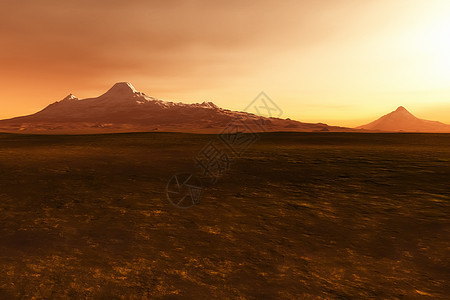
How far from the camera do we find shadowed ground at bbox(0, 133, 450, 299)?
14.4ft

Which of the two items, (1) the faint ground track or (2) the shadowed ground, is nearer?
(2) the shadowed ground

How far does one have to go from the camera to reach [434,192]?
10.7 meters

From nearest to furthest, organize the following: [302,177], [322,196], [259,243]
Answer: [259,243] < [322,196] < [302,177]

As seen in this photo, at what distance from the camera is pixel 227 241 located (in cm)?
615

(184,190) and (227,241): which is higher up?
(184,190)

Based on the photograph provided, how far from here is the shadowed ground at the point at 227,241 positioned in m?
4.39

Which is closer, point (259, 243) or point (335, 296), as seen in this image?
point (335, 296)

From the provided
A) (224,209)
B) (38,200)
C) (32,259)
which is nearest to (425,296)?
(224,209)

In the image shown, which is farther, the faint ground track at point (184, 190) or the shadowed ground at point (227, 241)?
the faint ground track at point (184, 190)

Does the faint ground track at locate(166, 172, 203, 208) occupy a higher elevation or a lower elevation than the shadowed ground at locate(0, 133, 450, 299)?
higher

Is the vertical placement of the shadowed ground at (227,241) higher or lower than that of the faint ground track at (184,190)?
lower

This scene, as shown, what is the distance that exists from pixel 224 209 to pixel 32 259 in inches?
196

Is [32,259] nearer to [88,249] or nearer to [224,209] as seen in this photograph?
[88,249]

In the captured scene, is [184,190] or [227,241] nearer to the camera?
[227,241]
